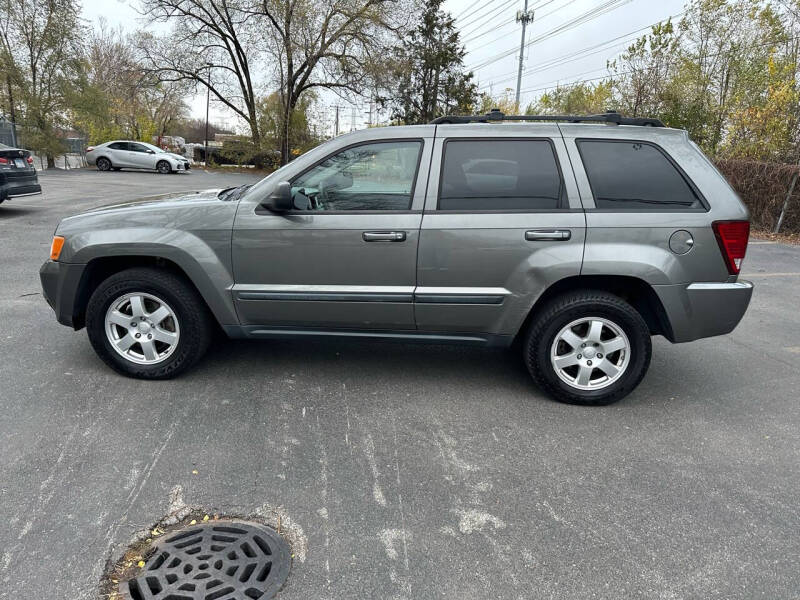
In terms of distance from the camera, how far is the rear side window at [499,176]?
3.63 meters

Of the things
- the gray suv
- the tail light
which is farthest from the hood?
the tail light

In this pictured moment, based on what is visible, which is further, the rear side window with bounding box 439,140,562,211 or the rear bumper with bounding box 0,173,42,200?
the rear bumper with bounding box 0,173,42,200

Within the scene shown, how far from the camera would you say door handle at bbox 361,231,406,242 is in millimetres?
3609

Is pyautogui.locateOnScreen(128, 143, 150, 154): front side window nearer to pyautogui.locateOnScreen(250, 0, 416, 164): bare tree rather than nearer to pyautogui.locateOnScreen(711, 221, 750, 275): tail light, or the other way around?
pyautogui.locateOnScreen(250, 0, 416, 164): bare tree

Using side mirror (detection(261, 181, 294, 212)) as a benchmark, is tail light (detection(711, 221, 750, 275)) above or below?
below

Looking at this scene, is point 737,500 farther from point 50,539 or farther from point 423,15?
point 423,15

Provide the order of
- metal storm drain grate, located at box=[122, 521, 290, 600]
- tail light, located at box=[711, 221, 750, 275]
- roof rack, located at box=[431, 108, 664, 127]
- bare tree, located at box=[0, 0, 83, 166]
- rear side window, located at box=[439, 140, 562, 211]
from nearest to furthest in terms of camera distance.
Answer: metal storm drain grate, located at box=[122, 521, 290, 600] → tail light, located at box=[711, 221, 750, 275] → rear side window, located at box=[439, 140, 562, 211] → roof rack, located at box=[431, 108, 664, 127] → bare tree, located at box=[0, 0, 83, 166]

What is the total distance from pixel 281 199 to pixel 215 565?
83.7 inches

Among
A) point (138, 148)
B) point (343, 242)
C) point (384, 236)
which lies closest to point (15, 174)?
point (343, 242)

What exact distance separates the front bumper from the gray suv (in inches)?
0.6

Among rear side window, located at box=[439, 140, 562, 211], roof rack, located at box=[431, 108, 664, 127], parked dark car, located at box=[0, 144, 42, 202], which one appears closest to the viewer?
rear side window, located at box=[439, 140, 562, 211]

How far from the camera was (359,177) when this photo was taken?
3770mm

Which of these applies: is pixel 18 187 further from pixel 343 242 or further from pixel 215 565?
pixel 215 565

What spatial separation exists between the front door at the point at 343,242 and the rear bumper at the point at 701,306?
1.66 metres
